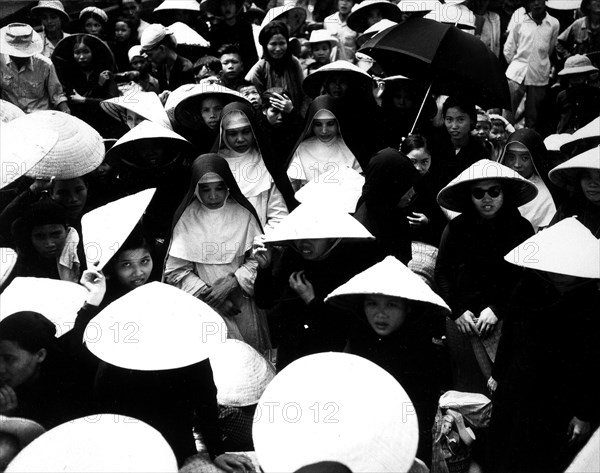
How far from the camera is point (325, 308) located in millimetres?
3693

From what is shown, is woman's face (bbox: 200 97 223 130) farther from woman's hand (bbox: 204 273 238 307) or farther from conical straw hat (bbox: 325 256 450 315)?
conical straw hat (bbox: 325 256 450 315)

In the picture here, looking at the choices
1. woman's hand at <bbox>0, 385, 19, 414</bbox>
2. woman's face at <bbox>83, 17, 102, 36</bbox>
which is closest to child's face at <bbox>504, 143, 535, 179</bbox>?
woman's hand at <bbox>0, 385, 19, 414</bbox>

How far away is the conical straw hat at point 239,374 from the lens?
Result: 3475 millimetres

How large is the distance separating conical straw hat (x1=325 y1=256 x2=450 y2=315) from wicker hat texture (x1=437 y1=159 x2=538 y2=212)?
1.09m

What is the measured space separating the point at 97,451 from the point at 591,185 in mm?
3046

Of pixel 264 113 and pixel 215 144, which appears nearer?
pixel 215 144

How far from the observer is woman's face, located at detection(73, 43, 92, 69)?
6.29 meters

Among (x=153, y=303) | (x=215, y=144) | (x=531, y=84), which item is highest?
(x=153, y=303)

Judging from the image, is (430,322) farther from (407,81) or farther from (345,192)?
(407,81)

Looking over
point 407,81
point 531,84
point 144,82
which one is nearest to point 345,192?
point 407,81

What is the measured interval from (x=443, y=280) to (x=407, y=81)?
189 centimetres

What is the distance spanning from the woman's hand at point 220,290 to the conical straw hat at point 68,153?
1.13 metres

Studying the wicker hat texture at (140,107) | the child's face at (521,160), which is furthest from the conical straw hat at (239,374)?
the child's face at (521,160)

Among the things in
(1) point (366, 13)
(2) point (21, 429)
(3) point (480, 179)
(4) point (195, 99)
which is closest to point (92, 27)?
(4) point (195, 99)
